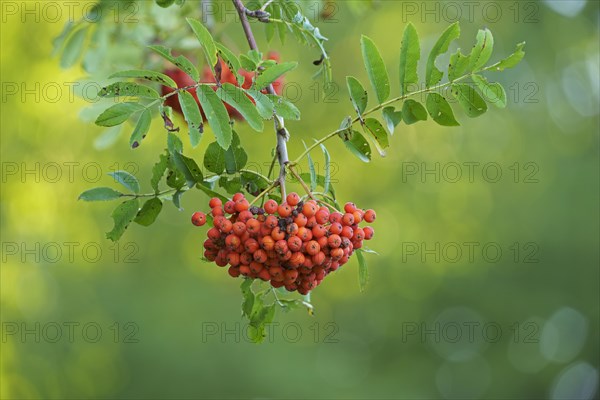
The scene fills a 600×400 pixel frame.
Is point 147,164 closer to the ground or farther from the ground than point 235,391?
farther from the ground

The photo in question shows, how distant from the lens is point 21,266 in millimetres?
4785

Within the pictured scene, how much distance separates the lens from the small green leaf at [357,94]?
1.32m

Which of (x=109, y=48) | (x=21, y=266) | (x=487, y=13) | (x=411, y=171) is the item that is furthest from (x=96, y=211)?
(x=487, y=13)

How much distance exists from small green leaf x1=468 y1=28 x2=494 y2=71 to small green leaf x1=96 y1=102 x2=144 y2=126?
572 mm

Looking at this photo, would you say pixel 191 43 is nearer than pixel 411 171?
Yes

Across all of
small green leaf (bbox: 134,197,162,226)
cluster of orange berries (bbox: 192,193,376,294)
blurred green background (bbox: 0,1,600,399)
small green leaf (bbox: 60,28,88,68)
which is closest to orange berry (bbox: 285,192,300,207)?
cluster of orange berries (bbox: 192,193,376,294)

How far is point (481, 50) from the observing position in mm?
1358

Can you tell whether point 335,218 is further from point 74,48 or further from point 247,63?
point 74,48

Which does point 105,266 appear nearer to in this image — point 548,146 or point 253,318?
point 548,146

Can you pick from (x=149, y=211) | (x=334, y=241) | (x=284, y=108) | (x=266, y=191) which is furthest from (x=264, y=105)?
(x=149, y=211)

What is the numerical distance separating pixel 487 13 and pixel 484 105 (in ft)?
16.5

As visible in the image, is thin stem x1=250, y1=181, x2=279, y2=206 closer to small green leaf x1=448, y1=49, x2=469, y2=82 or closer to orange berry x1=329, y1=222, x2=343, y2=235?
orange berry x1=329, y1=222, x2=343, y2=235

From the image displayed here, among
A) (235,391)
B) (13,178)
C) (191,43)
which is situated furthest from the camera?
(235,391)

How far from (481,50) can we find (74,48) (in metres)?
1.33
